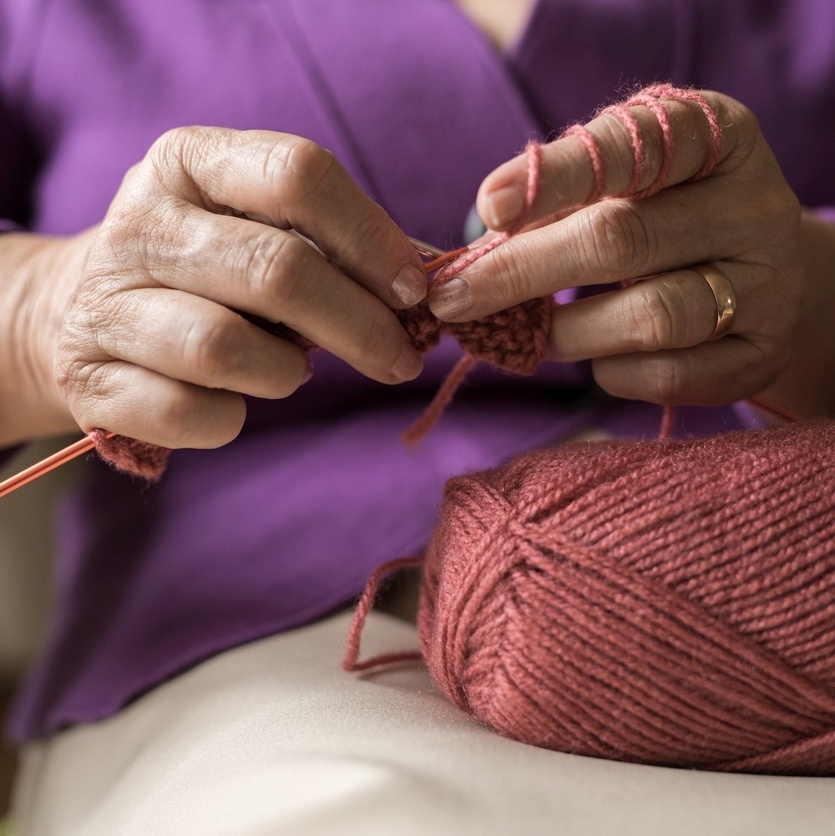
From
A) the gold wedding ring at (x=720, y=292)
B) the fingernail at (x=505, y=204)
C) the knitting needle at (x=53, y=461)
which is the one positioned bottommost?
the gold wedding ring at (x=720, y=292)

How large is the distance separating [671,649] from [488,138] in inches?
20.0

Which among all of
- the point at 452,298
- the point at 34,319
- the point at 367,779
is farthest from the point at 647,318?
the point at 34,319

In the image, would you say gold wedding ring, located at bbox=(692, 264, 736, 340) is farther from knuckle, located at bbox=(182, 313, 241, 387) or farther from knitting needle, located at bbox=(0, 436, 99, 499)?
knitting needle, located at bbox=(0, 436, 99, 499)

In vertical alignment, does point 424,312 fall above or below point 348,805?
above

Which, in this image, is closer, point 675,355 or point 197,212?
point 197,212

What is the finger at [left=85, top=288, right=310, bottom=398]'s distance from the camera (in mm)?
588

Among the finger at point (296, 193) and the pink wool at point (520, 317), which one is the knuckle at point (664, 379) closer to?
the pink wool at point (520, 317)

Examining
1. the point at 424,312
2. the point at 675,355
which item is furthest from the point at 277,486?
the point at 675,355

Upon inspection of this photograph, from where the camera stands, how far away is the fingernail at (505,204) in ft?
A: 1.88

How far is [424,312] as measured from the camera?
0.67 meters

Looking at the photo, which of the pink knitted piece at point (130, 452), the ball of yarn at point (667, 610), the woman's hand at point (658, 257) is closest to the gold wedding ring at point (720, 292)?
the woman's hand at point (658, 257)

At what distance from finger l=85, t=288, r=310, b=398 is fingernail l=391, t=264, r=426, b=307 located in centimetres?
8

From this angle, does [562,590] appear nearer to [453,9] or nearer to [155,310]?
[155,310]

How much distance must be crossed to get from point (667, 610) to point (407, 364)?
0.25m
